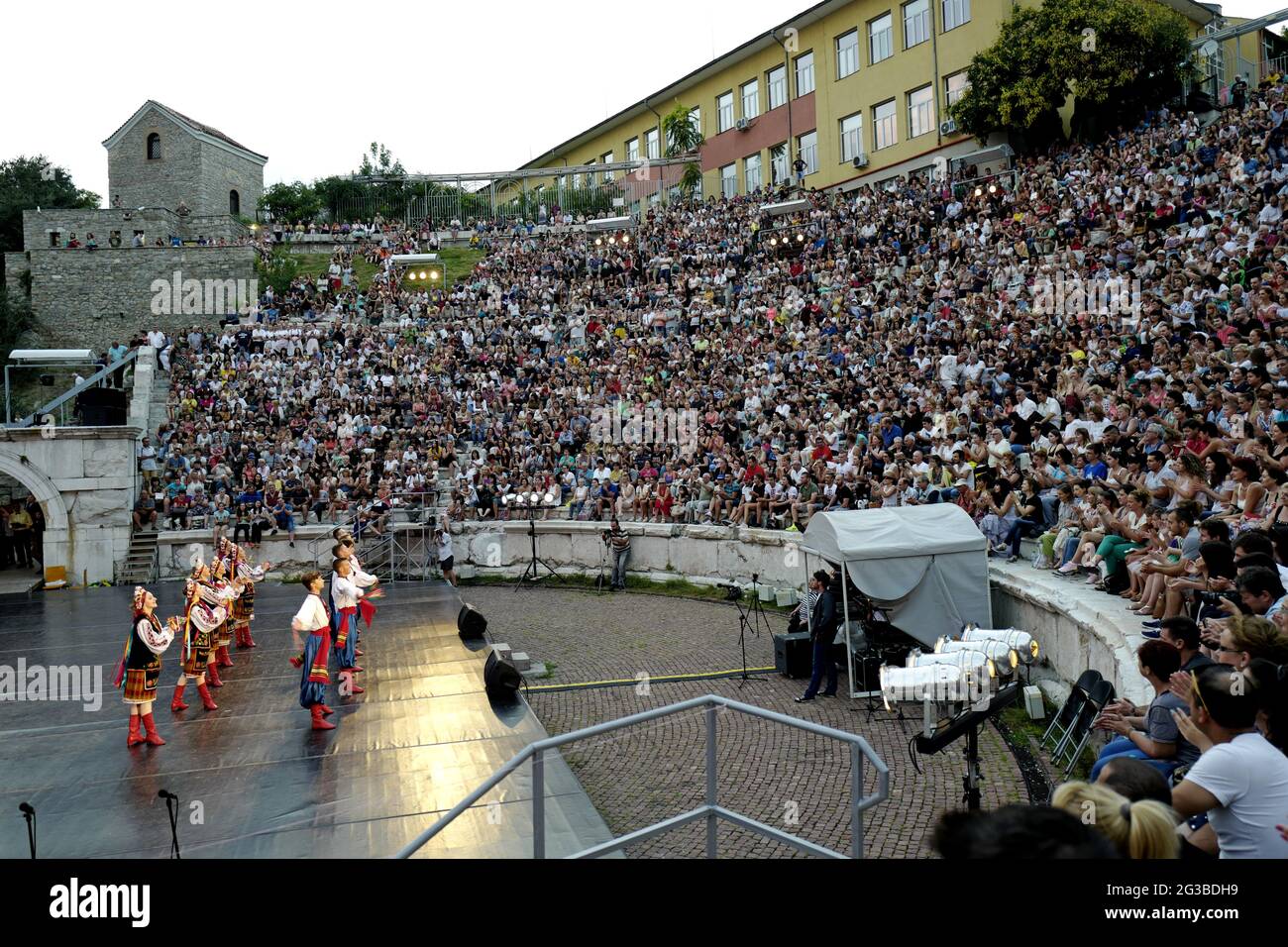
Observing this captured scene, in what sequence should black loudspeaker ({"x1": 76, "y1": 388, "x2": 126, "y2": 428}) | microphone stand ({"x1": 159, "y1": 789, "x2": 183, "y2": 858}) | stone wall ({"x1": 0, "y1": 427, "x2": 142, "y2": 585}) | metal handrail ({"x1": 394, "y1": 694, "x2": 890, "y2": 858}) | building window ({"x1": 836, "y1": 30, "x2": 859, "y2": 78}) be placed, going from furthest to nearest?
1. building window ({"x1": 836, "y1": 30, "x2": 859, "y2": 78})
2. black loudspeaker ({"x1": 76, "y1": 388, "x2": 126, "y2": 428})
3. stone wall ({"x1": 0, "y1": 427, "x2": 142, "y2": 585})
4. microphone stand ({"x1": 159, "y1": 789, "x2": 183, "y2": 858})
5. metal handrail ({"x1": 394, "y1": 694, "x2": 890, "y2": 858})

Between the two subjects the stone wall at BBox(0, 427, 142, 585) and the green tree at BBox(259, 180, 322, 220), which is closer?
the stone wall at BBox(0, 427, 142, 585)

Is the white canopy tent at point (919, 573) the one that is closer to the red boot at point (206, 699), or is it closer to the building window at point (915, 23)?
the red boot at point (206, 699)

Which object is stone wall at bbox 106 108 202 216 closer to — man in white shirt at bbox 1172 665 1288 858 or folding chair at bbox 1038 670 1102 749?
folding chair at bbox 1038 670 1102 749

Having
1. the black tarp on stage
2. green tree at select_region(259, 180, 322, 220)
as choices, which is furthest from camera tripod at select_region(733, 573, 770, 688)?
green tree at select_region(259, 180, 322, 220)

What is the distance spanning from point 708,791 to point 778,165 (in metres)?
→ 38.1

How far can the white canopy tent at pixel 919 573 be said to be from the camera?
476 inches

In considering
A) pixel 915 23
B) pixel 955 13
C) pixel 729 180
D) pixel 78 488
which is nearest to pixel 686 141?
pixel 729 180

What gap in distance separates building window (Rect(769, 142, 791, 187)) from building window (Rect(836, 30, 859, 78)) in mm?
3975

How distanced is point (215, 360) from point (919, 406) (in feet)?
81.7

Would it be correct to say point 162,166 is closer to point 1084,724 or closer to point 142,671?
point 142,671

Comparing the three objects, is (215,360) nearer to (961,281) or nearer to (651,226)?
(651,226)

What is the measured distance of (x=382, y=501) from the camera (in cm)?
2438

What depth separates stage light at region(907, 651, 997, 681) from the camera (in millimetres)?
8594
